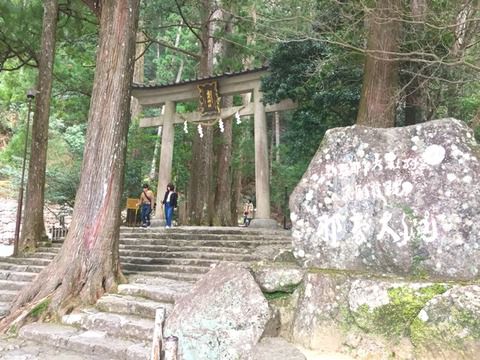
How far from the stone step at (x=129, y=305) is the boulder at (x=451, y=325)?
131 inches

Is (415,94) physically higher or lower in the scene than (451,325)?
higher

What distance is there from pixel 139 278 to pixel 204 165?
7.32 metres

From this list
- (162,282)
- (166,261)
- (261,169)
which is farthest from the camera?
(261,169)

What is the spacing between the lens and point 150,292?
20.4ft

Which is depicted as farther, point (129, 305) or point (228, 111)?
point (228, 111)

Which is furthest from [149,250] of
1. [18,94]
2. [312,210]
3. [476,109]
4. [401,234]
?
[18,94]

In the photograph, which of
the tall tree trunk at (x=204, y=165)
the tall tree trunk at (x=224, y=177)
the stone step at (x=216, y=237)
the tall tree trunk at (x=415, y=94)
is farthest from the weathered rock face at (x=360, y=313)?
the tall tree trunk at (x=224, y=177)

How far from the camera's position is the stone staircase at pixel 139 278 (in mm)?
5367

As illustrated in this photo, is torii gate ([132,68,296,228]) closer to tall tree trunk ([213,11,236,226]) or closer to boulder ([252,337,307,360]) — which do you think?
tall tree trunk ([213,11,236,226])

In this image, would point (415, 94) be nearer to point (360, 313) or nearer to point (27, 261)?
point (360, 313)

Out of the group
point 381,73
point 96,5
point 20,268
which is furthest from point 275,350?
point 20,268

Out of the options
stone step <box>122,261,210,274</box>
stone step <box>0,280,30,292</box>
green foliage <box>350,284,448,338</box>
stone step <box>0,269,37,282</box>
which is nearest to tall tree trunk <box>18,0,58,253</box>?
stone step <box>0,269,37,282</box>

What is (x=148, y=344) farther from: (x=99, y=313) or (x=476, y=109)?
(x=476, y=109)

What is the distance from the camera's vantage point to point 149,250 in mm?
9227
